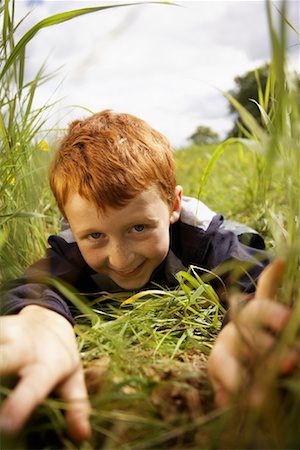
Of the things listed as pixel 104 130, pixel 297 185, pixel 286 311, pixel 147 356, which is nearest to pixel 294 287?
pixel 286 311

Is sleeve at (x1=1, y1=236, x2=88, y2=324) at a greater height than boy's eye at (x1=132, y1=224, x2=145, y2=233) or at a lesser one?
lesser

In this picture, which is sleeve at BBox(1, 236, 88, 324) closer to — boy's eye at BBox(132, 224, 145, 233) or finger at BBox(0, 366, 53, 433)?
boy's eye at BBox(132, 224, 145, 233)

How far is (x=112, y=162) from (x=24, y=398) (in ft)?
3.18

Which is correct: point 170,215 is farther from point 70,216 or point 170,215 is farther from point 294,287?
point 294,287

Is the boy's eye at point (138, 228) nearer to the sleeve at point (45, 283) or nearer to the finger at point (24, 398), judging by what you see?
the sleeve at point (45, 283)

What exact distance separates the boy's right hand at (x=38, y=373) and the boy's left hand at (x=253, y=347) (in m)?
0.20

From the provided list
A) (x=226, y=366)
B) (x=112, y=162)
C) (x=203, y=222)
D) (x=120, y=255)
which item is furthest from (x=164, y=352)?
(x=203, y=222)

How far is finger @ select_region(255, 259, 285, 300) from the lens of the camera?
2.45 feet

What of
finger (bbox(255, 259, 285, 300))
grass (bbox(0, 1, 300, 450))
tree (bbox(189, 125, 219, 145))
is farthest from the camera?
tree (bbox(189, 125, 219, 145))

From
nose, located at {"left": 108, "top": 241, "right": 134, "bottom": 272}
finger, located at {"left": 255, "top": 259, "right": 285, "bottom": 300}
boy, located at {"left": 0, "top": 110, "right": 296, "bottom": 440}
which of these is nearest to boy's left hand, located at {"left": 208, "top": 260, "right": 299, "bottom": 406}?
finger, located at {"left": 255, "top": 259, "right": 285, "bottom": 300}

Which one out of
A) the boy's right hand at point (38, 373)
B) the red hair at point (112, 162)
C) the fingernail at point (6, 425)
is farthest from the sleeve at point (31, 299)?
the fingernail at point (6, 425)

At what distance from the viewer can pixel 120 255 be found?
1.52m

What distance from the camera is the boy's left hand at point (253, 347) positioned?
2.17 feet

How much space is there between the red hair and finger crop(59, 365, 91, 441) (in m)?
0.76
